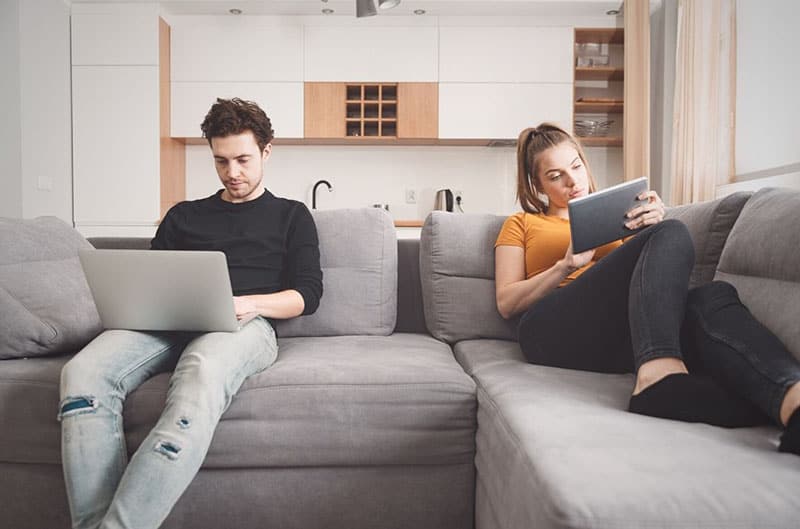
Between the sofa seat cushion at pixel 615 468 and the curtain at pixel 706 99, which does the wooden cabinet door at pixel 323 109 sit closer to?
the curtain at pixel 706 99

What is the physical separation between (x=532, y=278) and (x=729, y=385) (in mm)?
625

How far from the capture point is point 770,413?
99 centimetres

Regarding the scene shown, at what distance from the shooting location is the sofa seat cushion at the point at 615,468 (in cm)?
76

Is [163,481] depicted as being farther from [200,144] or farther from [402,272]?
[200,144]

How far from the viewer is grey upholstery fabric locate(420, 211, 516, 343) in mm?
1874

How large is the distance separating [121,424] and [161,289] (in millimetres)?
287

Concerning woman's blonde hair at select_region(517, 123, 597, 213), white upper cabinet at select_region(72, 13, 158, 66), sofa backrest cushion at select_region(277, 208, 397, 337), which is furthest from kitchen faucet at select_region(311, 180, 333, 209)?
woman's blonde hair at select_region(517, 123, 597, 213)

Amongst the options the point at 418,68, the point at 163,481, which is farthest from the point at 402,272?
the point at 418,68

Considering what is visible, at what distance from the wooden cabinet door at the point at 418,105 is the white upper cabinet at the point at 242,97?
2.33 ft

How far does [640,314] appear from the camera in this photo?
120 cm

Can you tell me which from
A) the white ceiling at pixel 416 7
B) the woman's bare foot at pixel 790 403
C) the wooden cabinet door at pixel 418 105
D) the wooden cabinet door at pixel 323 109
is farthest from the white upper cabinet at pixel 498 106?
the woman's bare foot at pixel 790 403

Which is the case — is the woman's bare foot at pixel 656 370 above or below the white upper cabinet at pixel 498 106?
below

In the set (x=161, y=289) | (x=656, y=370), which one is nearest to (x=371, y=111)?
(x=161, y=289)

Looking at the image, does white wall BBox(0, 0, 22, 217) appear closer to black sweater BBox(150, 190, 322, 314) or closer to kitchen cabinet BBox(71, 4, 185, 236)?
kitchen cabinet BBox(71, 4, 185, 236)
